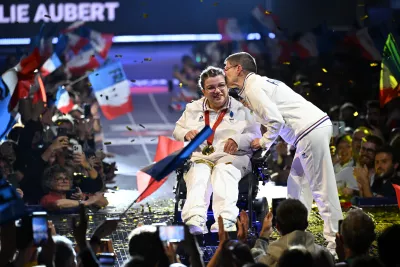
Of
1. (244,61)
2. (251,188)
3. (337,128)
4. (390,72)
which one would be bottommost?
(251,188)

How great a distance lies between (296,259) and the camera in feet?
18.9

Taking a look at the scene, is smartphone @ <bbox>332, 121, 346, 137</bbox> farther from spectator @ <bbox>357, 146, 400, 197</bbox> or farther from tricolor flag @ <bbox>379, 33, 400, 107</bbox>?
spectator @ <bbox>357, 146, 400, 197</bbox>

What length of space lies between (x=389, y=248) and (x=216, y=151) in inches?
167

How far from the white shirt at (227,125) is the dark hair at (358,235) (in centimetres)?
344

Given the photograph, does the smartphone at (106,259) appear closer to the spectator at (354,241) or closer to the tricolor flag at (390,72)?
the spectator at (354,241)

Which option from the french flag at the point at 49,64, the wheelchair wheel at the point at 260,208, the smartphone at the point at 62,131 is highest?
the french flag at the point at 49,64

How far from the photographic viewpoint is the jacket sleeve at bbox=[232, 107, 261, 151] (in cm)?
1025

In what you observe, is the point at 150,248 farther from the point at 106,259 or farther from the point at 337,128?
the point at 337,128

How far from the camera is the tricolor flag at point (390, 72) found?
579 inches

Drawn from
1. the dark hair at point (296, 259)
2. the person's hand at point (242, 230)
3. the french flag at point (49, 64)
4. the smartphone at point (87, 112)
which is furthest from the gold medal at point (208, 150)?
the french flag at point (49, 64)

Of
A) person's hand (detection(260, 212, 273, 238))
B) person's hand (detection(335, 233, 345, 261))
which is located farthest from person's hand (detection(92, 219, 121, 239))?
person's hand (detection(335, 233, 345, 261))

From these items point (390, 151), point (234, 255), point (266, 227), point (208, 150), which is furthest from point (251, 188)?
point (234, 255)

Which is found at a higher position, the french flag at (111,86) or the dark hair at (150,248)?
the french flag at (111,86)

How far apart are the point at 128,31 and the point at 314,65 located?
14.3m
